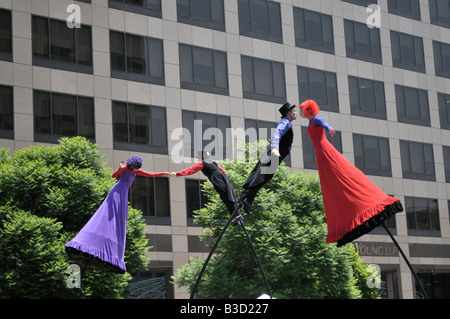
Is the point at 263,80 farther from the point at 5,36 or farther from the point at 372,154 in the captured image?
Result: the point at 5,36

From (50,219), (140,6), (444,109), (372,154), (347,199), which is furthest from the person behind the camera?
(444,109)

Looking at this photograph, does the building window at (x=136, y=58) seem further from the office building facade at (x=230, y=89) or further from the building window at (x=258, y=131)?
the building window at (x=258, y=131)

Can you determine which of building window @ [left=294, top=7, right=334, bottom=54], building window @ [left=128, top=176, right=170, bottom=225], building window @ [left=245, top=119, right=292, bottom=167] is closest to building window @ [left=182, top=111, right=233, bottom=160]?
building window @ [left=245, top=119, right=292, bottom=167]

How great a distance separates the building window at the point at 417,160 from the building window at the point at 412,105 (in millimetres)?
2018

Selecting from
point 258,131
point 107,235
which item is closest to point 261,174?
point 107,235

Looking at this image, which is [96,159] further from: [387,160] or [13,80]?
[387,160]

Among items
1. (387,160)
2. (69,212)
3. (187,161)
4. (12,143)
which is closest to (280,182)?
(187,161)

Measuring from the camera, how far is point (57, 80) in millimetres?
39781

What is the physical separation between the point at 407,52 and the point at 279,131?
45.5 m

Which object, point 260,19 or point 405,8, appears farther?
point 405,8

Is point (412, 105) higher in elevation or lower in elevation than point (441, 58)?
lower

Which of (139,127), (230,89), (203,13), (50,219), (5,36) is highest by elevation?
(203,13)

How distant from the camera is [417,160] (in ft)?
184

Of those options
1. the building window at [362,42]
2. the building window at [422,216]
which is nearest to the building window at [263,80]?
the building window at [362,42]
